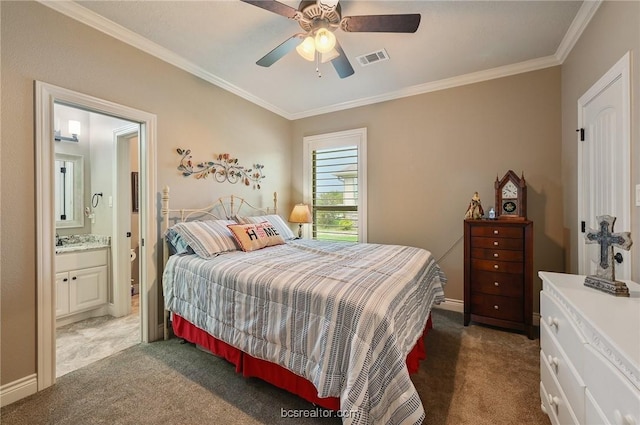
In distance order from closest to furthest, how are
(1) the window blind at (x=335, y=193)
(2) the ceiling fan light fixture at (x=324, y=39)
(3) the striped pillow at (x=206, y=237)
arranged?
1. (2) the ceiling fan light fixture at (x=324, y=39)
2. (3) the striped pillow at (x=206, y=237)
3. (1) the window blind at (x=335, y=193)

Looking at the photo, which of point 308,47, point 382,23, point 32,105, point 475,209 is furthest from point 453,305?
point 32,105

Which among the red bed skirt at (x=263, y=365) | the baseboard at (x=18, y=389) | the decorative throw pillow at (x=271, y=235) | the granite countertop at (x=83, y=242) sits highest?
the decorative throw pillow at (x=271, y=235)

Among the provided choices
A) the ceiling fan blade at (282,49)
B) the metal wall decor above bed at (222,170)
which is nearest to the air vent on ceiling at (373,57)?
the ceiling fan blade at (282,49)

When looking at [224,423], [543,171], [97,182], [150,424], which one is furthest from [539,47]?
[97,182]

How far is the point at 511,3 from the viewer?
1.93 m

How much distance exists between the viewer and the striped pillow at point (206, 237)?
7.58 ft

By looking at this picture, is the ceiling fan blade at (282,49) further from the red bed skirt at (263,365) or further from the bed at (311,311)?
the red bed skirt at (263,365)

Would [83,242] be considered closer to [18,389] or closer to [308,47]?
[18,389]

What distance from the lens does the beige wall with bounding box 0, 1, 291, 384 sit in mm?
1700

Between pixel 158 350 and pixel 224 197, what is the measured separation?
5.59 feet

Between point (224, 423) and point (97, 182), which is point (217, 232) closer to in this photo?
point (224, 423)

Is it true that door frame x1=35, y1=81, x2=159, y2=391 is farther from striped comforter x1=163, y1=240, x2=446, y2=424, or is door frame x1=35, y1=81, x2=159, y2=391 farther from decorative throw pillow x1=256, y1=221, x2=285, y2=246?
decorative throw pillow x1=256, y1=221, x2=285, y2=246

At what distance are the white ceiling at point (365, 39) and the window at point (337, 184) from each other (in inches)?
32.4

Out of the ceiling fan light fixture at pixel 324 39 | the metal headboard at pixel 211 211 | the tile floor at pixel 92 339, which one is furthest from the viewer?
the metal headboard at pixel 211 211
